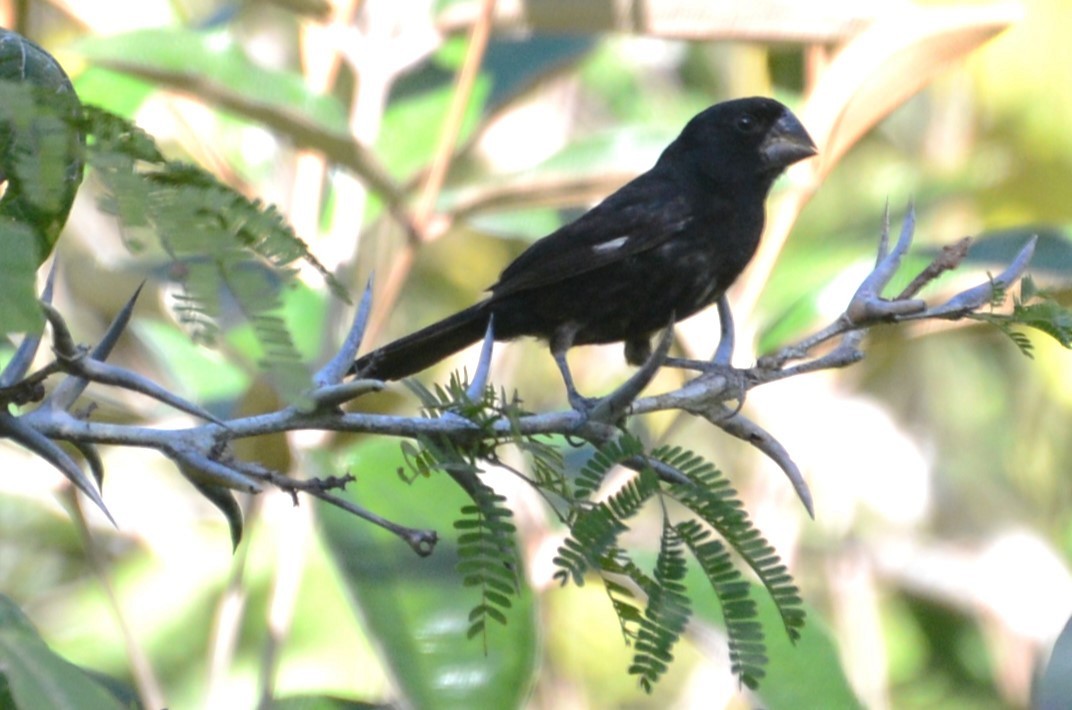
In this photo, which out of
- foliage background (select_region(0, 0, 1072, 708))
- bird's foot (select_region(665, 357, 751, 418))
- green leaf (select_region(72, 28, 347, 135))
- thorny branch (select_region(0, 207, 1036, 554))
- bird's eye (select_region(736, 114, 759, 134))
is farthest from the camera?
bird's eye (select_region(736, 114, 759, 134))

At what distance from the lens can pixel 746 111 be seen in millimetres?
3574

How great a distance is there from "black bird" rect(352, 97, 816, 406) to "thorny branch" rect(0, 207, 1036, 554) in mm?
1308

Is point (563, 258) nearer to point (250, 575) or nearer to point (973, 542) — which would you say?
point (250, 575)

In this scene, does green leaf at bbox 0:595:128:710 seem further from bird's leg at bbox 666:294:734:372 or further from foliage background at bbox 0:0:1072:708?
bird's leg at bbox 666:294:734:372

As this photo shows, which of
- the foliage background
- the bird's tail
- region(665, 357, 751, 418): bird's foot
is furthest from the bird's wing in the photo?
region(665, 357, 751, 418): bird's foot

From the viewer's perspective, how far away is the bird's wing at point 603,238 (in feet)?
10.6

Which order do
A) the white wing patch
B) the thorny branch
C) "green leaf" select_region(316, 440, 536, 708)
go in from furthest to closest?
1. the white wing patch
2. "green leaf" select_region(316, 440, 536, 708)
3. the thorny branch

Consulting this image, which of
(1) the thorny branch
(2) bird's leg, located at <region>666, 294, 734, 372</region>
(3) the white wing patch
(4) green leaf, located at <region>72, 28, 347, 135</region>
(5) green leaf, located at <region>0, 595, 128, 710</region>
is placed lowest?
(5) green leaf, located at <region>0, 595, 128, 710</region>

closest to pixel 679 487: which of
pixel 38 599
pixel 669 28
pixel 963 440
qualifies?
pixel 669 28

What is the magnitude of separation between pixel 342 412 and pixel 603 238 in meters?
1.92

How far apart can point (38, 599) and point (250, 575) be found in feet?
3.65

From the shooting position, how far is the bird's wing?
3219mm

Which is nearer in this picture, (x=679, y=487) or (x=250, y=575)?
(x=679, y=487)

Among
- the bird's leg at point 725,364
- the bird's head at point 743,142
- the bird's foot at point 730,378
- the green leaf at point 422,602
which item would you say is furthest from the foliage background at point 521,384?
the bird's foot at point 730,378
